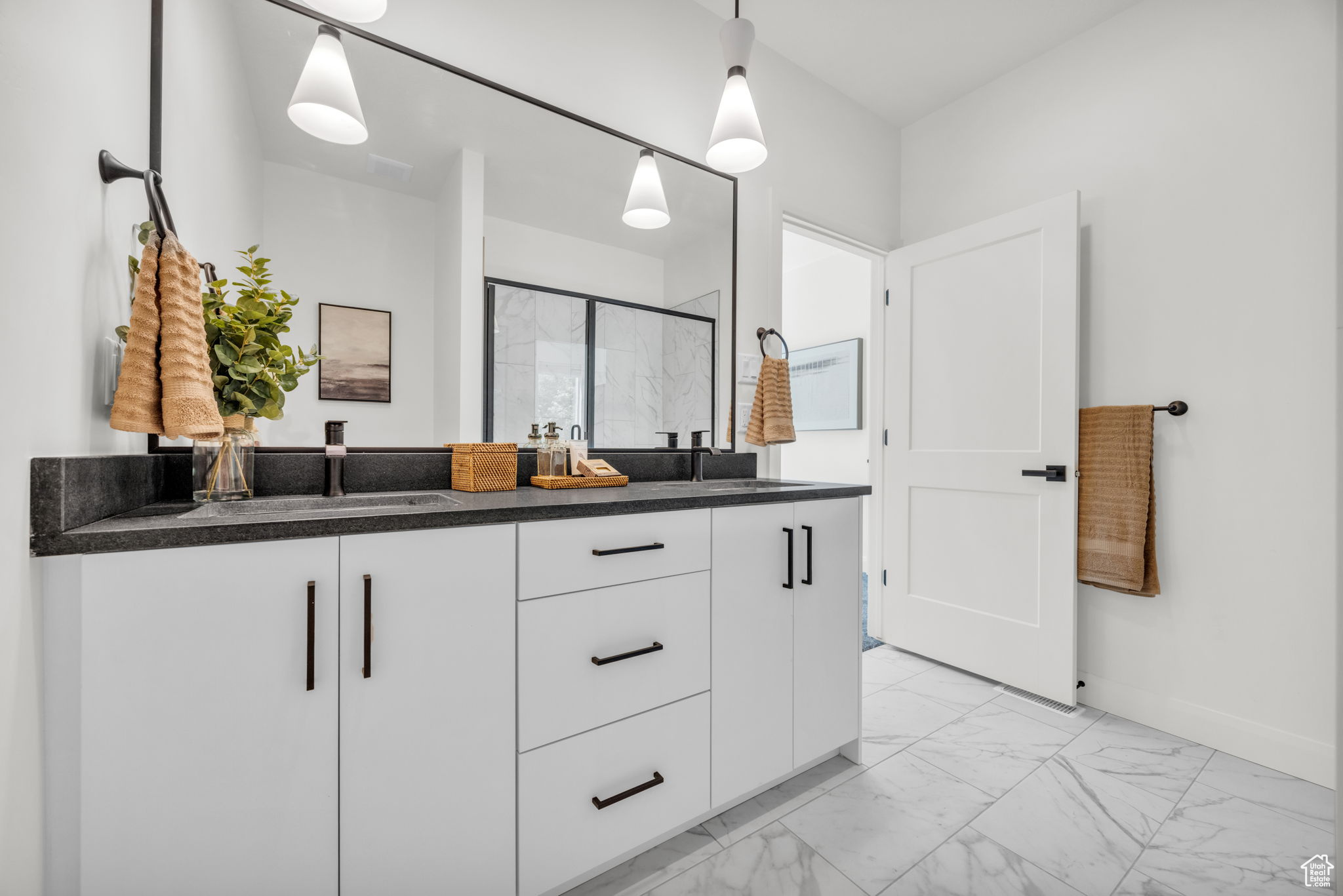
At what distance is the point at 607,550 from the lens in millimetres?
1195

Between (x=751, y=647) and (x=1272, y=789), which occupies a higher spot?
(x=751, y=647)

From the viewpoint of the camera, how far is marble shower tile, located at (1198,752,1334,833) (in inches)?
60.6

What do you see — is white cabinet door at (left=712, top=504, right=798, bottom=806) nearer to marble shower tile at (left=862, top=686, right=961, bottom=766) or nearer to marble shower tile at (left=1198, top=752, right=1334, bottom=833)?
marble shower tile at (left=862, top=686, right=961, bottom=766)

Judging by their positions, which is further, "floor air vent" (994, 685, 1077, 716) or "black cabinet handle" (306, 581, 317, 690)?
"floor air vent" (994, 685, 1077, 716)

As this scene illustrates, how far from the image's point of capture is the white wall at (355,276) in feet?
4.36

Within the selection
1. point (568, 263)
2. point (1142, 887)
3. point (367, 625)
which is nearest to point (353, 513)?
point (367, 625)

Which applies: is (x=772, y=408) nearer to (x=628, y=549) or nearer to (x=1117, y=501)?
(x=628, y=549)

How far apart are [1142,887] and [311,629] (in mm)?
1866

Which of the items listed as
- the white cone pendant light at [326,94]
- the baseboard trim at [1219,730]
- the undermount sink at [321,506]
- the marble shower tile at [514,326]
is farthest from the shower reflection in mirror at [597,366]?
the baseboard trim at [1219,730]

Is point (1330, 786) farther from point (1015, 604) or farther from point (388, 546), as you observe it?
point (388, 546)

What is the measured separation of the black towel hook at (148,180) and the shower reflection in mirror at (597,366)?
0.74m

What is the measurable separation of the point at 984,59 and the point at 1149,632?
2452mm

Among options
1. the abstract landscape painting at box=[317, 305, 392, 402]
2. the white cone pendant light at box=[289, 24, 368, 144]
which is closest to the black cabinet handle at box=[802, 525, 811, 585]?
the abstract landscape painting at box=[317, 305, 392, 402]

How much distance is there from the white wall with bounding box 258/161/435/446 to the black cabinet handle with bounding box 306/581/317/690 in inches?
24.3
